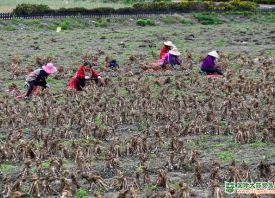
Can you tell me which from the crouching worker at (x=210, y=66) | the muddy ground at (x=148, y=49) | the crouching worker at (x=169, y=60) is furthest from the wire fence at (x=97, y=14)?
the crouching worker at (x=210, y=66)

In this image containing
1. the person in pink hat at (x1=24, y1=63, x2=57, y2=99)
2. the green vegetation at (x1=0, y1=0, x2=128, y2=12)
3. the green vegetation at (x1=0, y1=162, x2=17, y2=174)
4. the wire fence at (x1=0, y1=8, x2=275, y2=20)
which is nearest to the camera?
the green vegetation at (x1=0, y1=162, x2=17, y2=174)

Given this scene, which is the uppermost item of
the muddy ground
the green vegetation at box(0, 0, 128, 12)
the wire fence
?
the wire fence

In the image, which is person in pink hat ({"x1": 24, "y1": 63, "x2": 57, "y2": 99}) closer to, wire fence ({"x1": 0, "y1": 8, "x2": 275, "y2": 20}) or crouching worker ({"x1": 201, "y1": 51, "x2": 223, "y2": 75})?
crouching worker ({"x1": 201, "y1": 51, "x2": 223, "y2": 75})

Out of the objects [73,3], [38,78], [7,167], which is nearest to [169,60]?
[38,78]

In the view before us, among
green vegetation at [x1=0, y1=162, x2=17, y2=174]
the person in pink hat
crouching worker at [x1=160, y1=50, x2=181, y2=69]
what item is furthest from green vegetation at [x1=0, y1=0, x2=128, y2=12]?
green vegetation at [x1=0, y1=162, x2=17, y2=174]

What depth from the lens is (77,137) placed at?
541 inches

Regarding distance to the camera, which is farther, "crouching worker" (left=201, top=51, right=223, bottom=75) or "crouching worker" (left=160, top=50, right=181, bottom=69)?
"crouching worker" (left=160, top=50, right=181, bottom=69)

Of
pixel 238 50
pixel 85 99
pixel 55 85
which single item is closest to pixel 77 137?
pixel 85 99

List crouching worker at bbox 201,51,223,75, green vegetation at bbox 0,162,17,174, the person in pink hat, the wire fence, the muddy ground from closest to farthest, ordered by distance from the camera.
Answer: green vegetation at bbox 0,162,17,174 → the muddy ground → the person in pink hat → crouching worker at bbox 201,51,223,75 → the wire fence

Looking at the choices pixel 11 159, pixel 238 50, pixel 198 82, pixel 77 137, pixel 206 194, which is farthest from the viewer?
pixel 238 50

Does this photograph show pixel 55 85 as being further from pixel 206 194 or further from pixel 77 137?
pixel 206 194

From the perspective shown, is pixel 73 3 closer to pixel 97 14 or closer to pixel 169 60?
pixel 97 14

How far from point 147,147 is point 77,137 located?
1.75 m

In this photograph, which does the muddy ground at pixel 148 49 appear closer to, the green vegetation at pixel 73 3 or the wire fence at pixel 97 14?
the wire fence at pixel 97 14
